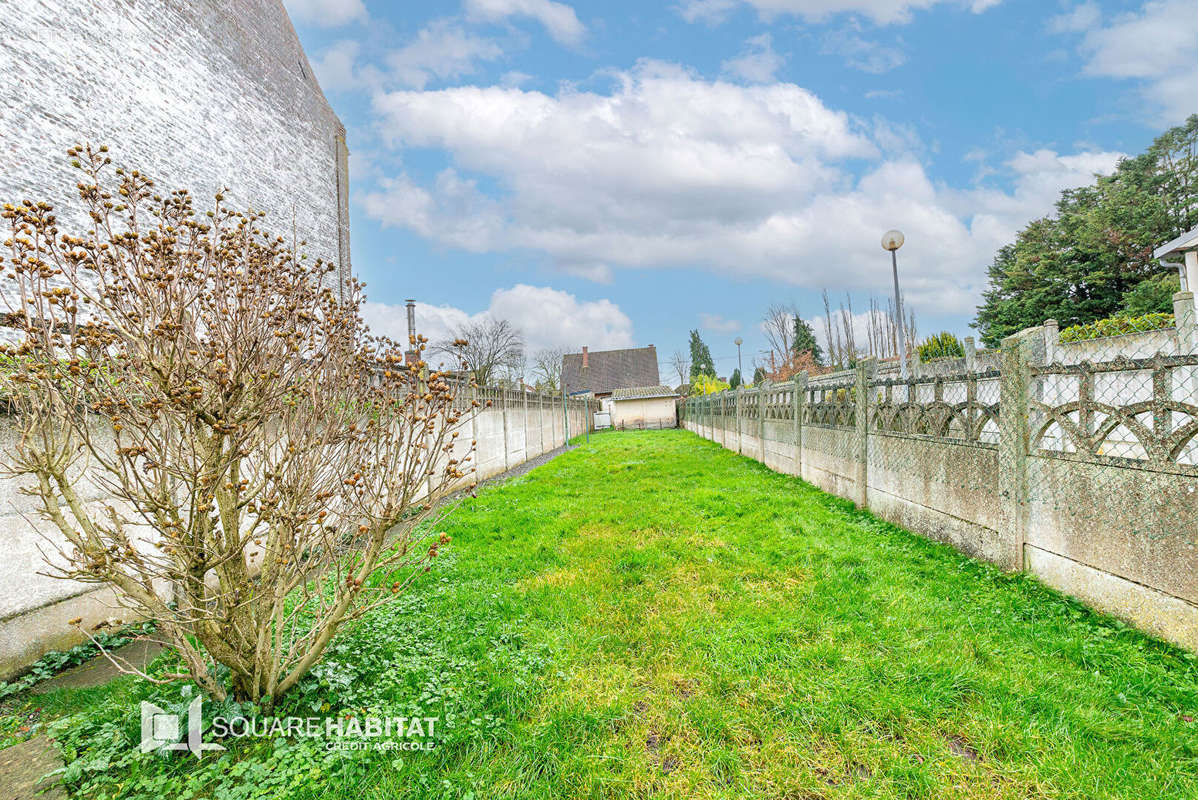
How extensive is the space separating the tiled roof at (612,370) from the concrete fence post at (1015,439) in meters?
43.3

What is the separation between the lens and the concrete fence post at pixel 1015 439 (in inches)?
150

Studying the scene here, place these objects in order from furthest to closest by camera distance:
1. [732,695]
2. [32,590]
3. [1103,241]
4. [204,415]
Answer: [1103,241]
[32,590]
[732,695]
[204,415]

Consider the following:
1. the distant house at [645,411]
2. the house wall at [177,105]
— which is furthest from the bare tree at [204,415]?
the distant house at [645,411]

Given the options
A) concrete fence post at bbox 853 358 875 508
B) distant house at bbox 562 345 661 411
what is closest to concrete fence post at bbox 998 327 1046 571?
concrete fence post at bbox 853 358 875 508

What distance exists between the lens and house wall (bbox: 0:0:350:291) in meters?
9.36

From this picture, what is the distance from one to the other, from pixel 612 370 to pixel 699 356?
22.8 m

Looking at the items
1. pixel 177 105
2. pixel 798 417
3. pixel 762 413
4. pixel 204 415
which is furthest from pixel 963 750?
pixel 177 105

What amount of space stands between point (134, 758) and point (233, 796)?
0.60 meters

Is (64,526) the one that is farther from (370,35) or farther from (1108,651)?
(370,35)

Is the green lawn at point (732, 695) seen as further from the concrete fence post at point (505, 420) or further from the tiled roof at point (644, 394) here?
the tiled roof at point (644, 394)

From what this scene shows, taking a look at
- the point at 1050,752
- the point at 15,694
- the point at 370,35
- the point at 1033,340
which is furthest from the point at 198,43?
the point at 1050,752

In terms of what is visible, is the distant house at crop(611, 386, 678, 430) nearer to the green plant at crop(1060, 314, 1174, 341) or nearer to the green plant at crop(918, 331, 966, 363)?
the green plant at crop(918, 331, 966, 363)

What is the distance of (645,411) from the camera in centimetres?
3662
